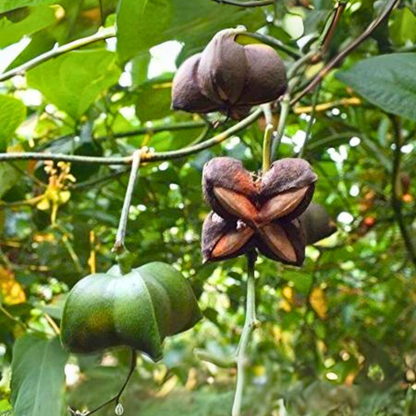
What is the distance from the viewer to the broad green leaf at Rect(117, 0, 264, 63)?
0.82 m

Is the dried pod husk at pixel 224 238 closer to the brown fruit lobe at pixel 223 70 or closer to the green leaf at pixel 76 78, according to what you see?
→ the brown fruit lobe at pixel 223 70

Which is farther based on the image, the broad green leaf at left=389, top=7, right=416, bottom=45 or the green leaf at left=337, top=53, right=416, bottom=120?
the broad green leaf at left=389, top=7, right=416, bottom=45

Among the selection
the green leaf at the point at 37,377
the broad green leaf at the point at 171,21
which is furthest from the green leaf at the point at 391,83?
the green leaf at the point at 37,377

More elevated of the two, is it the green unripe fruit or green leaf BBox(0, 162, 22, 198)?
the green unripe fruit

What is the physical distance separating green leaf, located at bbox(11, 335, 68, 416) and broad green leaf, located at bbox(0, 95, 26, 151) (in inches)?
7.9

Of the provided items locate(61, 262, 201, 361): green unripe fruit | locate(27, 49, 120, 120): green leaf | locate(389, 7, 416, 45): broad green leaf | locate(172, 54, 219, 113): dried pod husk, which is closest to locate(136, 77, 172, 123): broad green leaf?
locate(27, 49, 120, 120): green leaf

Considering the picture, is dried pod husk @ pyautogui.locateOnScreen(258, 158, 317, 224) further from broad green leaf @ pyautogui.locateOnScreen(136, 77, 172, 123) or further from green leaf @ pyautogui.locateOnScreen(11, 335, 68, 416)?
broad green leaf @ pyautogui.locateOnScreen(136, 77, 172, 123)

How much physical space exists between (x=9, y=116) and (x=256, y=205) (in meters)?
0.38

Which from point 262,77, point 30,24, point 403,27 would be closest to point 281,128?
point 262,77

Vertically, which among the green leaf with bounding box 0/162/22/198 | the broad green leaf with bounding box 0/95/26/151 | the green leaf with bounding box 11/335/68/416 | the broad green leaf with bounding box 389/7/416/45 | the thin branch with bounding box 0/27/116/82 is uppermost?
the thin branch with bounding box 0/27/116/82

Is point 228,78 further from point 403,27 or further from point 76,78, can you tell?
point 403,27

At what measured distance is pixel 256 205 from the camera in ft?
1.82

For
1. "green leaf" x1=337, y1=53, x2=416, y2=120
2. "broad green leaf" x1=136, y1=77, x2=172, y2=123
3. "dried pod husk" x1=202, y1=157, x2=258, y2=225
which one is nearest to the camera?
"dried pod husk" x1=202, y1=157, x2=258, y2=225

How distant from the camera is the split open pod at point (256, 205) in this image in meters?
0.54
